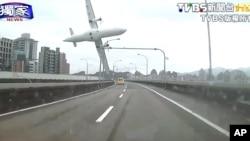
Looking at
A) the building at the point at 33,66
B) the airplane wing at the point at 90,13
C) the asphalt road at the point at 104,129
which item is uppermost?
the airplane wing at the point at 90,13

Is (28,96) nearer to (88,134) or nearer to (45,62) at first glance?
(88,134)

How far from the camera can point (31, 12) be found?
2258cm

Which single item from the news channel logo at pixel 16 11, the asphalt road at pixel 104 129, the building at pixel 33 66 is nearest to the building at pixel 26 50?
the building at pixel 33 66

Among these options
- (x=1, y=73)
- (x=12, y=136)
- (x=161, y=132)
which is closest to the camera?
(x=12, y=136)

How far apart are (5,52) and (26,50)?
590 inches

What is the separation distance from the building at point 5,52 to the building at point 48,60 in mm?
21311

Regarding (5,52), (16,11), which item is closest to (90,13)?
(5,52)

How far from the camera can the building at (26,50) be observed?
59175 millimetres

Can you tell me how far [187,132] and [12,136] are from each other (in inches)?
182

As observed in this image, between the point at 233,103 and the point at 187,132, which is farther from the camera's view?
the point at 233,103

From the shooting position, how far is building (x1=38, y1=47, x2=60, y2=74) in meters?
77.0

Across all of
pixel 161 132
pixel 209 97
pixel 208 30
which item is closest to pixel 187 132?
pixel 161 132

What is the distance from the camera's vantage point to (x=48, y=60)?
262ft

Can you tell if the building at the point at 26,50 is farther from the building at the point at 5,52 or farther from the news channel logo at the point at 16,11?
the news channel logo at the point at 16,11
